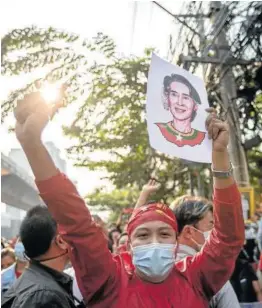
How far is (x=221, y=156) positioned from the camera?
1.95m

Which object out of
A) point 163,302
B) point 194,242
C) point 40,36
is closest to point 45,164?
point 163,302

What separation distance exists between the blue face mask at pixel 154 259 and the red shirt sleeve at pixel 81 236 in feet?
0.36

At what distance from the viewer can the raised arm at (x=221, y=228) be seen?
6.28 ft

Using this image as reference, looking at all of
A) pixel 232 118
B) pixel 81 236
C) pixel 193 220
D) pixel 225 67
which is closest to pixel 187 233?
pixel 193 220

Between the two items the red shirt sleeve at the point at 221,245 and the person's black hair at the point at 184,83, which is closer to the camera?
the red shirt sleeve at the point at 221,245

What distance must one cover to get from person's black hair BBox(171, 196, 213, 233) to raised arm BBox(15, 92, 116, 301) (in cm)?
77

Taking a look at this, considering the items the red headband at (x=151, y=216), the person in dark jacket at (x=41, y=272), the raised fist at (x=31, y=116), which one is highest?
the raised fist at (x=31, y=116)

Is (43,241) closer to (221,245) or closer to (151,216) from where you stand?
(151,216)

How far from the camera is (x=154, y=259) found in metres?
1.91

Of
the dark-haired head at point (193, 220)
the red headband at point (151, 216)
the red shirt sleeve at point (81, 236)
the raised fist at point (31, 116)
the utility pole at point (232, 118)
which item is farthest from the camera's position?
the utility pole at point (232, 118)

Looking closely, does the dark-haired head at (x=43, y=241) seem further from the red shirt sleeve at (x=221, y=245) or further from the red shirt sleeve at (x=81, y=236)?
the red shirt sleeve at (x=221, y=245)

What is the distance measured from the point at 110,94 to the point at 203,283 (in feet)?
26.7

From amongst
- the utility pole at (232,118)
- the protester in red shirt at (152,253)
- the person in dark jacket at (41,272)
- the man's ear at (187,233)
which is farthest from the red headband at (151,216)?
the utility pole at (232,118)

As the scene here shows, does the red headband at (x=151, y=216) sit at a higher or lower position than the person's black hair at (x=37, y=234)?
higher
